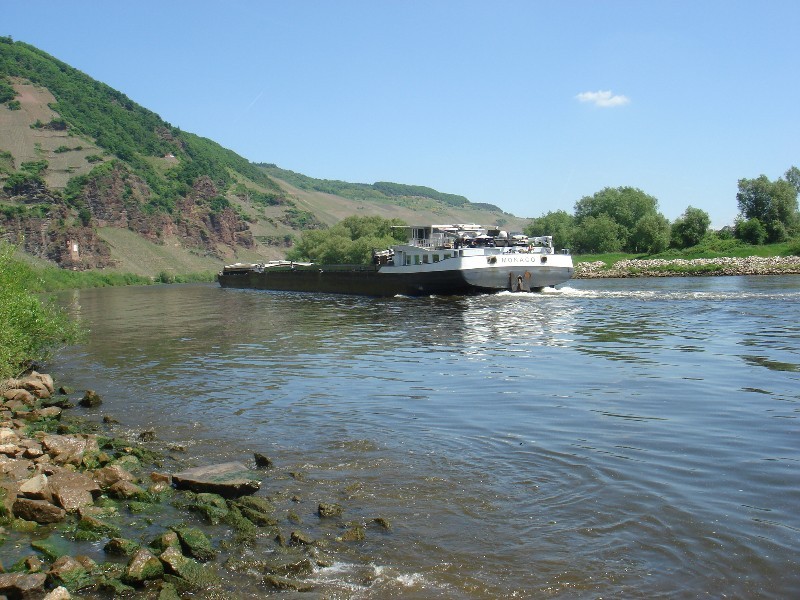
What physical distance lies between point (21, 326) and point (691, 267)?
7567 centimetres

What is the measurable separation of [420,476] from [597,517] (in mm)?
2653

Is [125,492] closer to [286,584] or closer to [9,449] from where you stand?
[9,449]

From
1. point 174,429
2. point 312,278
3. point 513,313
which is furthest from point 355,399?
point 312,278

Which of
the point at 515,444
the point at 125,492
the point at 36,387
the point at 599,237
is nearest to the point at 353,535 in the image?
the point at 125,492

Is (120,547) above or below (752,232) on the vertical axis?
below

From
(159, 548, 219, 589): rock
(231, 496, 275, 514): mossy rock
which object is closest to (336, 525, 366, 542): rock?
(231, 496, 275, 514): mossy rock

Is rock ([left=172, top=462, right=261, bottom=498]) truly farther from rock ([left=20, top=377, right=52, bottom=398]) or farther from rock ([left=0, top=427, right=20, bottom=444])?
rock ([left=20, top=377, right=52, bottom=398])

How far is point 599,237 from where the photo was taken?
4461 inches

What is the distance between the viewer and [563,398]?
48.6 feet

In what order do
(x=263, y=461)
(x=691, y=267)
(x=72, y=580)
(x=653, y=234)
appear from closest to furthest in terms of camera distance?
(x=72, y=580) → (x=263, y=461) → (x=691, y=267) → (x=653, y=234)

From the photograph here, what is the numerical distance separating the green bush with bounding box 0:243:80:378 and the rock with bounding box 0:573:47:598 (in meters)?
Answer: 9.44

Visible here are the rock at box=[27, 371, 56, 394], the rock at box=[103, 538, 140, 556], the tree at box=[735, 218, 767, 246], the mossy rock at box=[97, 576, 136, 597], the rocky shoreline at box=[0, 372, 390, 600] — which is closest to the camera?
the mossy rock at box=[97, 576, 136, 597]

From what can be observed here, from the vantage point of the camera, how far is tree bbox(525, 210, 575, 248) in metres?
124

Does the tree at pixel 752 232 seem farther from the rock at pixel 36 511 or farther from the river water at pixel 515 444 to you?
the rock at pixel 36 511
